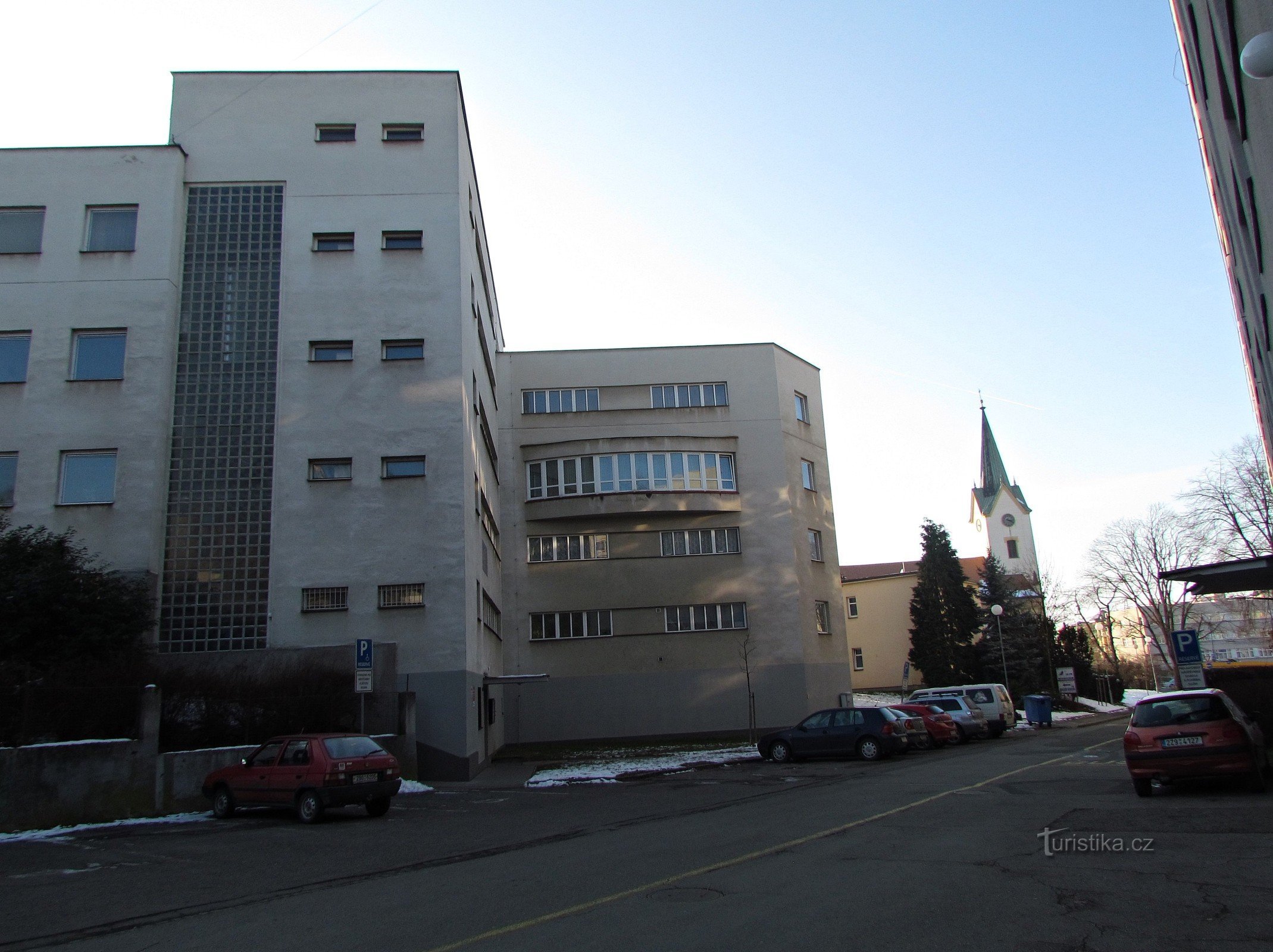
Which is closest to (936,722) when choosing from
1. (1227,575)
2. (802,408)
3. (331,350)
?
(1227,575)

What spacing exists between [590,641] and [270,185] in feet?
65.0

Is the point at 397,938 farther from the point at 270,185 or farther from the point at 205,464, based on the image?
the point at 270,185

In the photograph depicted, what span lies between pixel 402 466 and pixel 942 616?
→ 1689 inches

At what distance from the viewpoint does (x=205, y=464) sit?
2512 cm

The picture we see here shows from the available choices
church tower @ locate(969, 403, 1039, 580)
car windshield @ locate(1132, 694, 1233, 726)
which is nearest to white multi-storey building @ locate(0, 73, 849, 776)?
car windshield @ locate(1132, 694, 1233, 726)

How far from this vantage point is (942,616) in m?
58.8

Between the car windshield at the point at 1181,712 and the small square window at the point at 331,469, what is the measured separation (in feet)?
63.5

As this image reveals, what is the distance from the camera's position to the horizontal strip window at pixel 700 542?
37.9 metres

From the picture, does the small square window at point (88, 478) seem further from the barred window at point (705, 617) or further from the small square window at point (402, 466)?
the barred window at point (705, 617)

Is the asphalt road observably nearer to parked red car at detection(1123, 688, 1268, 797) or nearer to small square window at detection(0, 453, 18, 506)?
parked red car at detection(1123, 688, 1268, 797)

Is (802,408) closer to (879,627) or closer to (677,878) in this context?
(879,627)

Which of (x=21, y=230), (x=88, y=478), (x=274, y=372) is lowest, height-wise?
(x=88, y=478)

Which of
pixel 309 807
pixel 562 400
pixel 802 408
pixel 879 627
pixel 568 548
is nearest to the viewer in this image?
pixel 309 807

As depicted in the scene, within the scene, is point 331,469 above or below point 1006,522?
below
